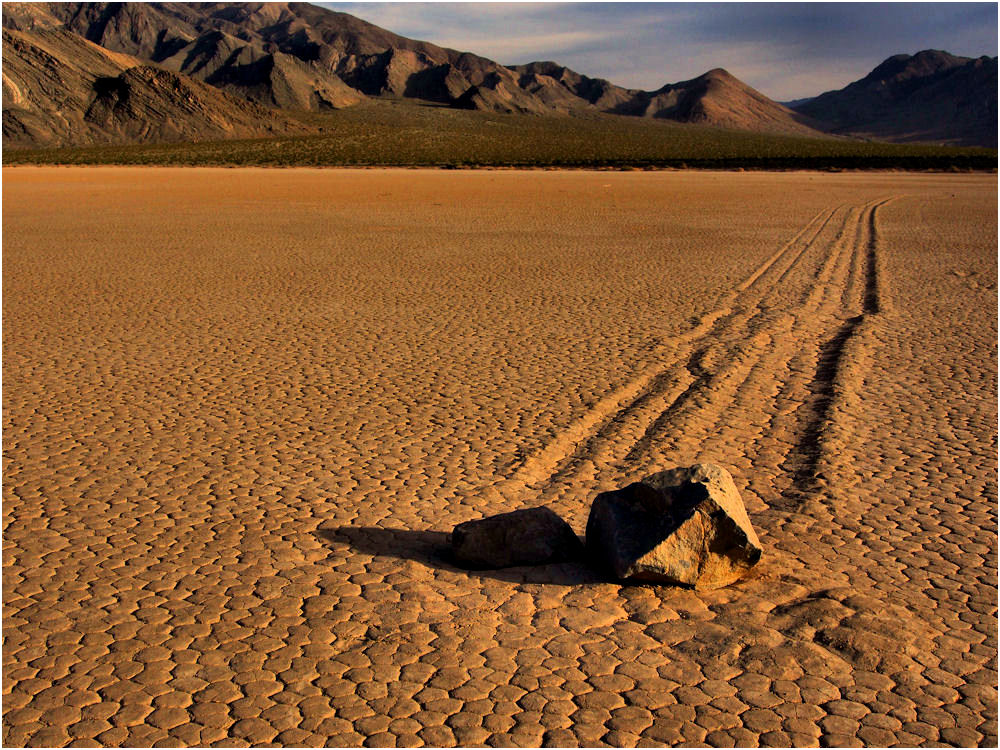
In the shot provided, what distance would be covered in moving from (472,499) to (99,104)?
86939mm

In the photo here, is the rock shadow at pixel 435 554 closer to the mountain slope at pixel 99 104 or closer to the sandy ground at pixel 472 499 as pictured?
the sandy ground at pixel 472 499

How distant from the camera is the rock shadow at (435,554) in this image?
4.34 meters

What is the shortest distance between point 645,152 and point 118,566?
71955mm

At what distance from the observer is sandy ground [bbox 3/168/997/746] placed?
342 centimetres

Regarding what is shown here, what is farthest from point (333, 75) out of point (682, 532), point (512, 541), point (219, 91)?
point (682, 532)

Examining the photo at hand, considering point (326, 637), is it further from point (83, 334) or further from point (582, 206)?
point (582, 206)

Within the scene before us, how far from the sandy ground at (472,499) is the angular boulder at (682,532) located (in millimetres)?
134

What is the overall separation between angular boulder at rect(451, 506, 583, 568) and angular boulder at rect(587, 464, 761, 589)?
262 mm

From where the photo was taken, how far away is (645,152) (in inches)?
2884

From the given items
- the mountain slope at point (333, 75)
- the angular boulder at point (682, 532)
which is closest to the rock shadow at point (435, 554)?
the angular boulder at point (682, 532)

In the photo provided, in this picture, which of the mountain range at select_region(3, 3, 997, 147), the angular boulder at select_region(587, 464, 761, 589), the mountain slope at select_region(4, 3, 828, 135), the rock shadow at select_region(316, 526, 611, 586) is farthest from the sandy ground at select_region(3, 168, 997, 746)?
the mountain slope at select_region(4, 3, 828, 135)

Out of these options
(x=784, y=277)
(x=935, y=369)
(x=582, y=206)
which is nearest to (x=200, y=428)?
(x=935, y=369)

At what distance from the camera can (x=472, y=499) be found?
5.34 meters

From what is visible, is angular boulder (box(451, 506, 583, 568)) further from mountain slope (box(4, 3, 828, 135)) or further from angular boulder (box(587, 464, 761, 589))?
mountain slope (box(4, 3, 828, 135))
